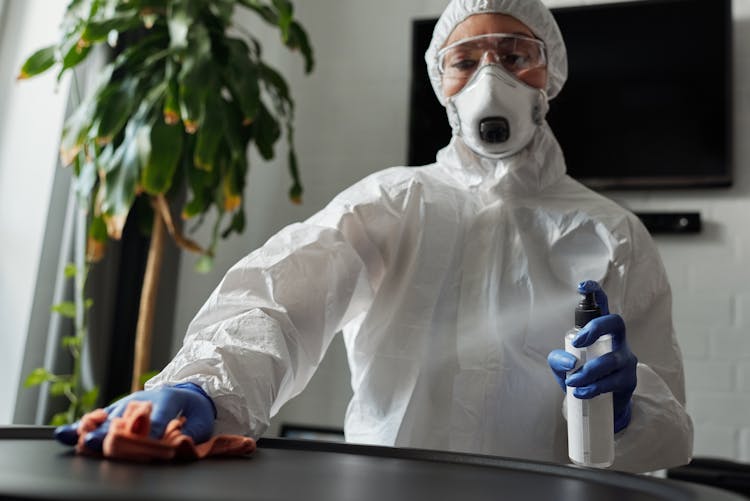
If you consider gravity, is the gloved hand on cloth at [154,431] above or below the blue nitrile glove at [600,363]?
below

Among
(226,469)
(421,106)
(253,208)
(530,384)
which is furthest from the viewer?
(253,208)

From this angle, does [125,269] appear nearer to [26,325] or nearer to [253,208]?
[26,325]

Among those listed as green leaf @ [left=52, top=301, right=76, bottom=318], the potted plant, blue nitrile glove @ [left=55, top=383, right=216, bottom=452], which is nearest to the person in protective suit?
blue nitrile glove @ [left=55, top=383, right=216, bottom=452]

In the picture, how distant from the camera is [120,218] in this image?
1833mm

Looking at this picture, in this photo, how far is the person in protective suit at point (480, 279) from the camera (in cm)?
103

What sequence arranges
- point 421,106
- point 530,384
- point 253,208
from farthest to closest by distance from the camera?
point 253,208
point 421,106
point 530,384

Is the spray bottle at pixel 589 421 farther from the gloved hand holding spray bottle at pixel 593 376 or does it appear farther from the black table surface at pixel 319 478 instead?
the black table surface at pixel 319 478

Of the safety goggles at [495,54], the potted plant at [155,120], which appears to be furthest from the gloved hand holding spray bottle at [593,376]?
the potted plant at [155,120]

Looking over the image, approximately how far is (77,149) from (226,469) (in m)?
1.51

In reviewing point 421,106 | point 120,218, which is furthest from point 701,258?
point 120,218

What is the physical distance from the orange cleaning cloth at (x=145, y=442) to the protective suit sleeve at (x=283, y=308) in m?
0.09

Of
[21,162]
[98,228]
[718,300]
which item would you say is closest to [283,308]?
[98,228]

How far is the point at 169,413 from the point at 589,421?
0.47 meters

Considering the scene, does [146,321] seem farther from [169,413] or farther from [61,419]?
[169,413]
